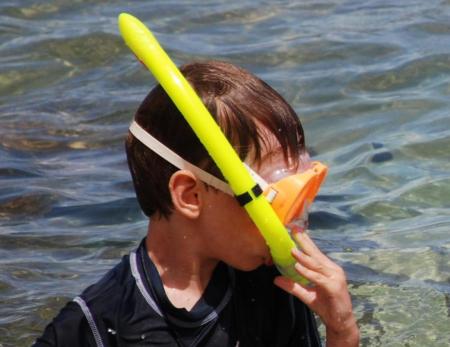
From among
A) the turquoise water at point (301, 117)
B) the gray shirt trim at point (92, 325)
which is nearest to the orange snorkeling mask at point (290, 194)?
the gray shirt trim at point (92, 325)

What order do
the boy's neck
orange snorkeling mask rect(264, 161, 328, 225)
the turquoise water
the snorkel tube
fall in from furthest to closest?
the turquoise water, the boy's neck, orange snorkeling mask rect(264, 161, 328, 225), the snorkel tube

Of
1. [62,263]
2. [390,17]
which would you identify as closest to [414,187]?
[62,263]

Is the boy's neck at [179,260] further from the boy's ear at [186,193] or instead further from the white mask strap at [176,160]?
the white mask strap at [176,160]

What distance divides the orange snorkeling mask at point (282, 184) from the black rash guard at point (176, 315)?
32 centimetres

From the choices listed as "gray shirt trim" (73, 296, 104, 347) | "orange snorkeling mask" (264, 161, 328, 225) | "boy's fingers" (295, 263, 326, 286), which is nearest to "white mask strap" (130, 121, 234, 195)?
"orange snorkeling mask" (264, 161, 328, 225)

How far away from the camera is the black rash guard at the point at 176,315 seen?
274 cm

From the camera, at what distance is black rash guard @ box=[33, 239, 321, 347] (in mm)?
2742

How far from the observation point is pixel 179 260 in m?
2.85

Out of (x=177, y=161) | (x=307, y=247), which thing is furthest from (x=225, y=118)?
(x=307, y=247)

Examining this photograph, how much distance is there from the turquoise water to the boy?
1230 millimetres

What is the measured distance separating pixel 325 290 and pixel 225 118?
1.60 feet

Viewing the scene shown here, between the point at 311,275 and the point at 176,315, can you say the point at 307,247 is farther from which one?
the point at 176,315

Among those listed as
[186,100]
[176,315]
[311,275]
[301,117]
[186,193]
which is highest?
[186,100]

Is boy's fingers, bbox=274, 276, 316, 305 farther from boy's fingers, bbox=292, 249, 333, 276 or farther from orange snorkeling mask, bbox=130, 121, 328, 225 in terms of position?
orange snorkeling mask, bbox=130, 121, 328, 225
